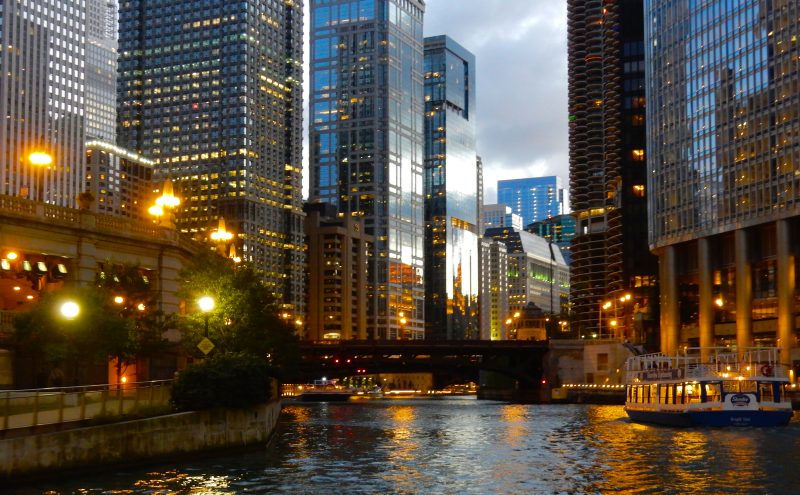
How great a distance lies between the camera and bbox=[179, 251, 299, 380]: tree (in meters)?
75.3

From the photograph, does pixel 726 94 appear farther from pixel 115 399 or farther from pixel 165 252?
pixel 115 399

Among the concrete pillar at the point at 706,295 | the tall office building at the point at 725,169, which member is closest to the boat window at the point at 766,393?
the tall office building at the point at 725,169

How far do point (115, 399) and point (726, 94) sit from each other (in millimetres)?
133087

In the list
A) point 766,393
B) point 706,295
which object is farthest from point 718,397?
point 706,295

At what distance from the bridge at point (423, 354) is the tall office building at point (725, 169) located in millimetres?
22176

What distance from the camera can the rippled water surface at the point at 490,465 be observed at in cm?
4250

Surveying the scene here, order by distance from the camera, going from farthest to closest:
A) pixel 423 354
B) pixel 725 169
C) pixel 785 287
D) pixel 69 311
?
pixel 423 354 < pixel 725 169 < pixel 785 287 < pixel 69 311

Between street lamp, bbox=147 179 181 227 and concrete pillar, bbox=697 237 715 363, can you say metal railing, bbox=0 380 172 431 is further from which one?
concrete pillar, bbox=697 237 715 363

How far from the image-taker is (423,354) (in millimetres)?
168625

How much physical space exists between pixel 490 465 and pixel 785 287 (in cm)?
10387

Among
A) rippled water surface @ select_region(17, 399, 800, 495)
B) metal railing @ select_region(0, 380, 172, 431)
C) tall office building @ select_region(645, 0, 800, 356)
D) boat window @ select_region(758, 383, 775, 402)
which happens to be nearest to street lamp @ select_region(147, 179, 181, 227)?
rippled water surface @ select_region(17, 399, 800, 495)

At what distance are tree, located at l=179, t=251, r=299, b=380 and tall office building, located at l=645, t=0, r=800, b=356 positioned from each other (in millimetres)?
80493

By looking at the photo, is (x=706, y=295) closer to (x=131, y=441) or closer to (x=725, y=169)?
(x=725, y=169)

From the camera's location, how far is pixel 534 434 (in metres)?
78.2
